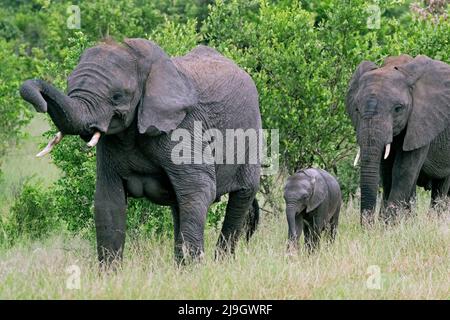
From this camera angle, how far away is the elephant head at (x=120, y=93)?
689cm

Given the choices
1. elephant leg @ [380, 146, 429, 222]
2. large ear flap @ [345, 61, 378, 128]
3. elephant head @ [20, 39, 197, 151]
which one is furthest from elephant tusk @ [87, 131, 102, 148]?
large ear flap @ [345, 61, 378, 128]

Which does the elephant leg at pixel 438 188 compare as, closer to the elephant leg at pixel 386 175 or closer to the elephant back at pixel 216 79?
the elephant leg at pixel 386 175

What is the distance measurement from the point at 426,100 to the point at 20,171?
7405 millimetres

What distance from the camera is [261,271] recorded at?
7.33 m

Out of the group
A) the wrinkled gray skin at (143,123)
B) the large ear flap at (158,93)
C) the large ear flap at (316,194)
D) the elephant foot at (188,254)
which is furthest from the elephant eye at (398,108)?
the elephant foot at (188,254)

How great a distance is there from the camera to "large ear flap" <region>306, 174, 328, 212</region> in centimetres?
969

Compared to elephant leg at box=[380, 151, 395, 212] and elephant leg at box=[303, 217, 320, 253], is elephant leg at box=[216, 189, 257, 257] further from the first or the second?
elephant leg at box=[380, 151, 395, 212]

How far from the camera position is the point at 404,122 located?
1080 centimetres

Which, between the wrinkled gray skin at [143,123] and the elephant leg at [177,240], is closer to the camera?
the wrinkled gray skin at [143,123]

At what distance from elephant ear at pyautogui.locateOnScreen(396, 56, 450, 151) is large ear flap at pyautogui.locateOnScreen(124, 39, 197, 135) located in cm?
371
